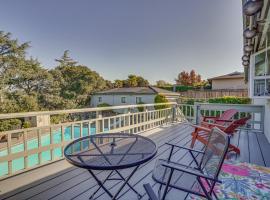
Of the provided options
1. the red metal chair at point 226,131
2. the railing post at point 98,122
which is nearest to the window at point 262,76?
the red metal chair at point 226,131

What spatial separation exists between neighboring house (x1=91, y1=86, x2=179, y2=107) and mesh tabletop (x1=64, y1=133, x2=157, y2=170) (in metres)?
16.7

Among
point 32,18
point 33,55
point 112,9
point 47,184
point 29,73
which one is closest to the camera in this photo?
point 47,184

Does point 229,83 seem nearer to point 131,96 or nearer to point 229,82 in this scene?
point 229,82

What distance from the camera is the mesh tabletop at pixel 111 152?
1652 mm

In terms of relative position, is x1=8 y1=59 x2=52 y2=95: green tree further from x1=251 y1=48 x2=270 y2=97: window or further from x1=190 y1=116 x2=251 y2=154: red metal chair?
x1=251 y1=48 x2=270 y2=97: window

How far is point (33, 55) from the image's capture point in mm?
17047

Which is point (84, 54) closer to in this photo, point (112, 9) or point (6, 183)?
point (112, 9)

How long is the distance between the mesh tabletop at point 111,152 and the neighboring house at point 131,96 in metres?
16.7

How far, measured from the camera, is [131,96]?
20.9 meters

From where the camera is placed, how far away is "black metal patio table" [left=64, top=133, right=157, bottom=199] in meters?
1.65

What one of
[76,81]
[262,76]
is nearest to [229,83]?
[76,81]

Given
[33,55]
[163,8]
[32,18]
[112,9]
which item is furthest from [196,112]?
[33,55]

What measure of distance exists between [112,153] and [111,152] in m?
0.04

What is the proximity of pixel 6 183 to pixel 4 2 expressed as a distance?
13.0 m
